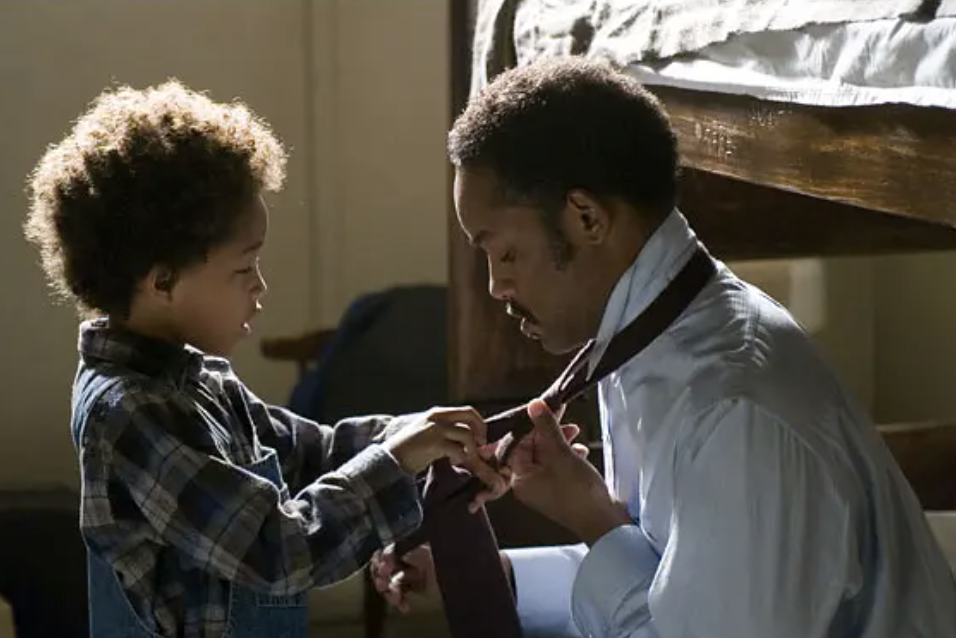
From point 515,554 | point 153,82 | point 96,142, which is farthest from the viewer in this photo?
point 153,82

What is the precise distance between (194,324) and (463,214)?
0.95 feet

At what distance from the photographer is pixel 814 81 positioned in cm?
107

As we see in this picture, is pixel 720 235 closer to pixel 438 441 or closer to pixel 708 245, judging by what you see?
pixel 708 245

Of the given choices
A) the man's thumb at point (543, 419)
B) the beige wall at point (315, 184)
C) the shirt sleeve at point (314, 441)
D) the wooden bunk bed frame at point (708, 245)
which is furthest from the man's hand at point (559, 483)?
the beige wall at point (315, 184)

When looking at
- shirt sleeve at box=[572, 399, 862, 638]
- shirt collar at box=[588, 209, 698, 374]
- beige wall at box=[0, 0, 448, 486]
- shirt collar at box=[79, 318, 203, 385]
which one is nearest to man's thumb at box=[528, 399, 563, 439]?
shirt collar at box=[588, 209, 698, 374]

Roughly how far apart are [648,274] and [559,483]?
205 millimetres

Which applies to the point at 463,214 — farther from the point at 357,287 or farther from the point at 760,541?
the point at 357,287

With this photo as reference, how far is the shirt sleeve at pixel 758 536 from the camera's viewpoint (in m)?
1.02

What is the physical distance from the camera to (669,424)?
1095 mm

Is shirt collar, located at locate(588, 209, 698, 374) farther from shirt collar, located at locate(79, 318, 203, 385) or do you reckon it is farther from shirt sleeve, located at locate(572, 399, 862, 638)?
shirt collar, located at locate(79, 318, 203, 385)

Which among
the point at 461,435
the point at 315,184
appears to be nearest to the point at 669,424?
the point at 461,435

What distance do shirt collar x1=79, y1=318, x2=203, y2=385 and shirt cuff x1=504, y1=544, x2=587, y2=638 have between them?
0.44m

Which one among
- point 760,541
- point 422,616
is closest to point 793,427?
point 760,541

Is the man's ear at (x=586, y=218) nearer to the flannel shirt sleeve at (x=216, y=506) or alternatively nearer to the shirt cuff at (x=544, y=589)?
the flannel shirt sleeve at (x=216, y=506)
